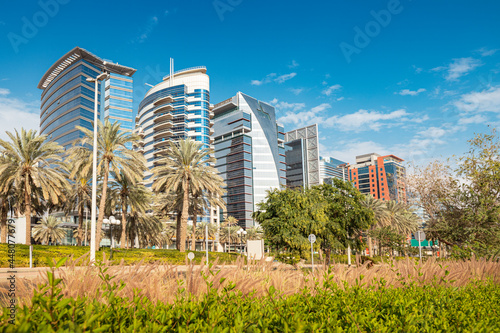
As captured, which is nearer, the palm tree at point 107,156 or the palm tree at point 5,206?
the palm tree at point 107,156

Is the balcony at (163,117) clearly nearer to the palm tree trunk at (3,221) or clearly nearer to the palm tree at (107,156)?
the palm tree trunk at (3,221)

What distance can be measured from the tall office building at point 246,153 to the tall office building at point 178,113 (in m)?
12.8

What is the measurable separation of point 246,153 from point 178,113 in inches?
1157

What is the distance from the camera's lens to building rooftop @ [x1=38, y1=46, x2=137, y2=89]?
120m

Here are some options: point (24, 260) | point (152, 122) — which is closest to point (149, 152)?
point (152, 122)

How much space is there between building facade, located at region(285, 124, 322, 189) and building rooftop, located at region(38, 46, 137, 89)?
89.5m

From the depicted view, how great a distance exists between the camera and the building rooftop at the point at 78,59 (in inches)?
4734

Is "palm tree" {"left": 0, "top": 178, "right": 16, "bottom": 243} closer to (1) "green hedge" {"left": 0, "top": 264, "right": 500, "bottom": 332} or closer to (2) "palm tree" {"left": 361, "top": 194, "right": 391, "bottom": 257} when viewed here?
(1) "green hedge" {"left": 0, "top": 264, "right": 500, "bottom": 332}

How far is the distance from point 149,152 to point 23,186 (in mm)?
98100

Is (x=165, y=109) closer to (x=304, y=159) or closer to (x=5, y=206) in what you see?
(x=304, y=159)

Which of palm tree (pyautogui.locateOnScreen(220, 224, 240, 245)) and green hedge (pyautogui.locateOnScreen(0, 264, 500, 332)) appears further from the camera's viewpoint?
palm tree (pyautogui.locateOnScreen(220, 224, 240, 245))

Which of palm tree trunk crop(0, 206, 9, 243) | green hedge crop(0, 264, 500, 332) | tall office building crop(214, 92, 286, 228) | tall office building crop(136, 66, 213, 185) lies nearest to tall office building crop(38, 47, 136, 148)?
tall office building crop(136, 66, 213, 185)

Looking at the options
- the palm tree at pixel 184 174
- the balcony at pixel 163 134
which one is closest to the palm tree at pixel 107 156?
the palm tree at pixel 184 174

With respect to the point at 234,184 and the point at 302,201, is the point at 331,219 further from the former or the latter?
the point at 234,184
